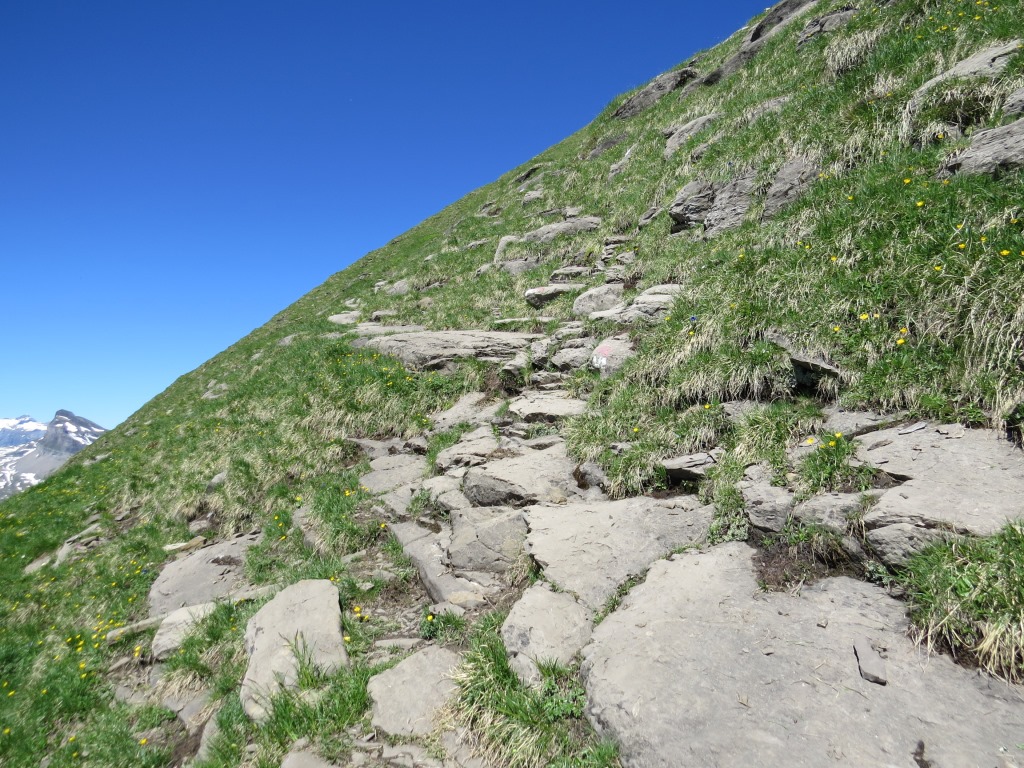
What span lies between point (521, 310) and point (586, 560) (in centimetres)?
1006

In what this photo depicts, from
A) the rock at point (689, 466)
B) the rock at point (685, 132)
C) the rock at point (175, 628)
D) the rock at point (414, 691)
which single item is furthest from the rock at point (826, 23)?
the rock at point (175, 628)

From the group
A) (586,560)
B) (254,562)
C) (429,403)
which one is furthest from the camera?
(429,403)

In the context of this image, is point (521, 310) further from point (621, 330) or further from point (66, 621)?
point (66, 621)

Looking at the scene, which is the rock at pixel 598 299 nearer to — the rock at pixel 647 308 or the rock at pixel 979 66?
the rock at pixel 647 308

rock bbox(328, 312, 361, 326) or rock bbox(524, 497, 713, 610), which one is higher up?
rock bbox(328, 312, 361, 326)

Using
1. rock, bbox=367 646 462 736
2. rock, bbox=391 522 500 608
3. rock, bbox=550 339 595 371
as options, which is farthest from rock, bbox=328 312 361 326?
rock, bbox=367 646 462 736

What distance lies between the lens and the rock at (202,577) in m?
7.71

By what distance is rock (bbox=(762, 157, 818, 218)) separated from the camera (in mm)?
9781

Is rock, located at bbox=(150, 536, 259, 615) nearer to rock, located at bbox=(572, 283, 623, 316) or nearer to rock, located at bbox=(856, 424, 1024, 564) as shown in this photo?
rock, located at bbox=(856, 424, 1024, 564)

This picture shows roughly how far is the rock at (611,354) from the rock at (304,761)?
261 inches

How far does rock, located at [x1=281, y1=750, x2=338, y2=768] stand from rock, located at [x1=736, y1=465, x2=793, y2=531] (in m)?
4.26

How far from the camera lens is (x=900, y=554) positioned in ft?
12.6

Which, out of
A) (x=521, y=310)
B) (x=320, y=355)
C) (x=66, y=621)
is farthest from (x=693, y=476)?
(x=320, y=355)

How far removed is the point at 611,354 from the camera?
9.38 metres
